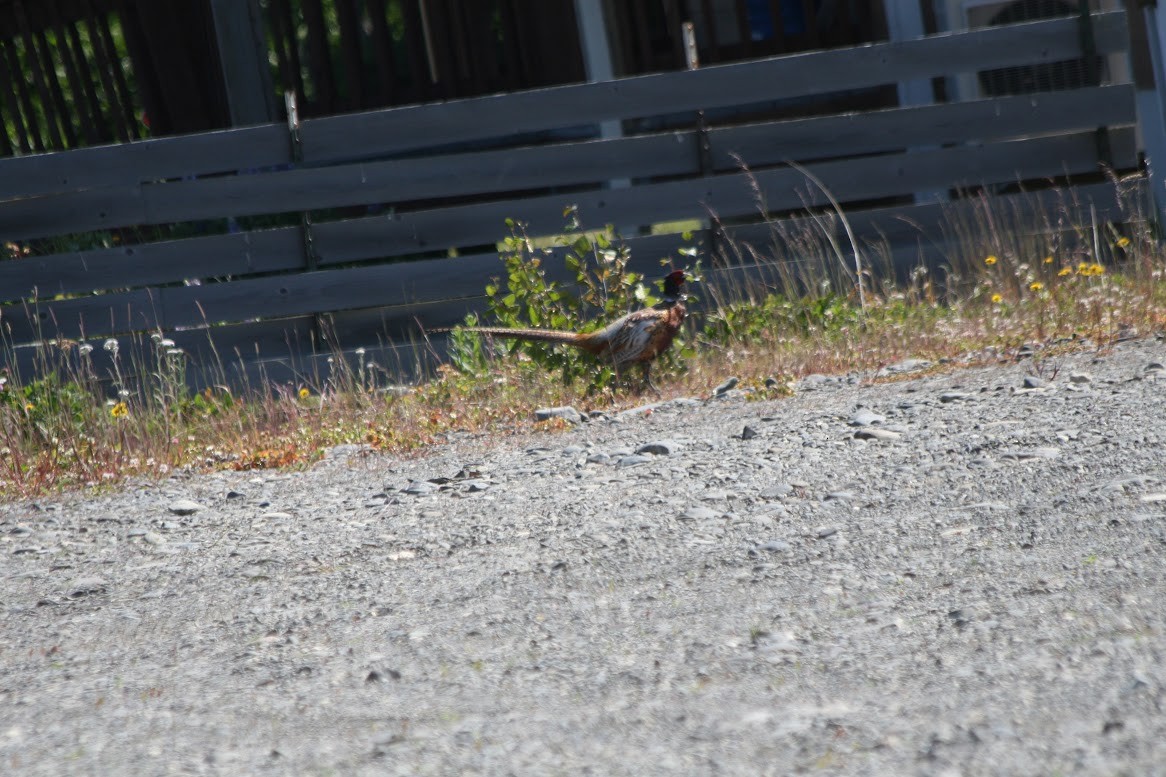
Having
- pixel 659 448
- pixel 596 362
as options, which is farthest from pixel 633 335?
pixel 659 448

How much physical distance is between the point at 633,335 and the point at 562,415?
603mm

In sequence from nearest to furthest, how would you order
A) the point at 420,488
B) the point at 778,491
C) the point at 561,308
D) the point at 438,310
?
the point at 778,491
the point at 420,488
the point at 561,308
the point at 438,310

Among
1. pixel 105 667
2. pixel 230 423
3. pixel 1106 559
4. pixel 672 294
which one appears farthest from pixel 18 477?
pixel 1106 559

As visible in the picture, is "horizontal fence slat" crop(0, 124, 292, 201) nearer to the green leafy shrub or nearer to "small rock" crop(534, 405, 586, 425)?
the green leafy shrub

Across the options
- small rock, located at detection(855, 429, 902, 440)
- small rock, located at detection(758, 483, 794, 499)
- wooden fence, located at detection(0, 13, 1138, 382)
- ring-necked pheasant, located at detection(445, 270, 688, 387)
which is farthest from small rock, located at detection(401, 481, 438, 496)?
wooden fence, located at detection(0, 13, 1138, 382)

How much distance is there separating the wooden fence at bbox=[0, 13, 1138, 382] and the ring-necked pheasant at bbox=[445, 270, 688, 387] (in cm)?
168

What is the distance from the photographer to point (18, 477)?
579 centimetres

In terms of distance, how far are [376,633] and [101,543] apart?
73.4 inches

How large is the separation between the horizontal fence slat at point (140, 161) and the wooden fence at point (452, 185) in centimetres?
1

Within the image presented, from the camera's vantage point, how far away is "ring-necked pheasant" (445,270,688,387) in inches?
257

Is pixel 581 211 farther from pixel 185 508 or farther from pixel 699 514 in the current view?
pixel 699 514

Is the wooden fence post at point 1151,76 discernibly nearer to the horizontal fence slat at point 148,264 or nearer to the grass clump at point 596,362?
the grass clump at point 596,362

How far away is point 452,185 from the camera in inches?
340

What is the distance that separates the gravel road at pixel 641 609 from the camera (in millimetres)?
2434
